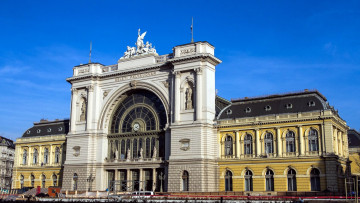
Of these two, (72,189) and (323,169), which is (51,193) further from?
(323,169)

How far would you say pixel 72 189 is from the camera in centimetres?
7525

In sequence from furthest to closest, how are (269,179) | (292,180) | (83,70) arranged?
(83,70) → (269,179) → (292,180)

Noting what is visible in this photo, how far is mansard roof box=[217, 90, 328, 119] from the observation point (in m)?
61.1

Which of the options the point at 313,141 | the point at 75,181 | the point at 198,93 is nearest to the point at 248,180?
the point at 313,141

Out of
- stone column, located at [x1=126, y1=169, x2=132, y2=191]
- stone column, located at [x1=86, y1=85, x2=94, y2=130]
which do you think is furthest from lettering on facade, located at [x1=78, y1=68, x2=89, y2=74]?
stone column, located at [x1=126, y1=169, x2=132, y2=191]

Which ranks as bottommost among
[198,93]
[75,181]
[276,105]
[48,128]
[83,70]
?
[75,181]

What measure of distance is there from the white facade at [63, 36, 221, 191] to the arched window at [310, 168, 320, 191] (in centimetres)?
1413

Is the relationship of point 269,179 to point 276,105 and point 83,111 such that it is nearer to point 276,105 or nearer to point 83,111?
point 276,105

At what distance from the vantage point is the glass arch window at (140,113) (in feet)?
232

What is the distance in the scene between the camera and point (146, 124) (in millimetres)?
72000

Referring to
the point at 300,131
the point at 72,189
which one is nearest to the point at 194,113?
the point at 300,131

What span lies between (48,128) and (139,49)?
28.6m

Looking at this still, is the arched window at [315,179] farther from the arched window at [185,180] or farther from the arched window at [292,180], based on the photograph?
the arched window at [185,180]

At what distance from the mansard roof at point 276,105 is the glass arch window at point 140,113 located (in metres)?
10.3
